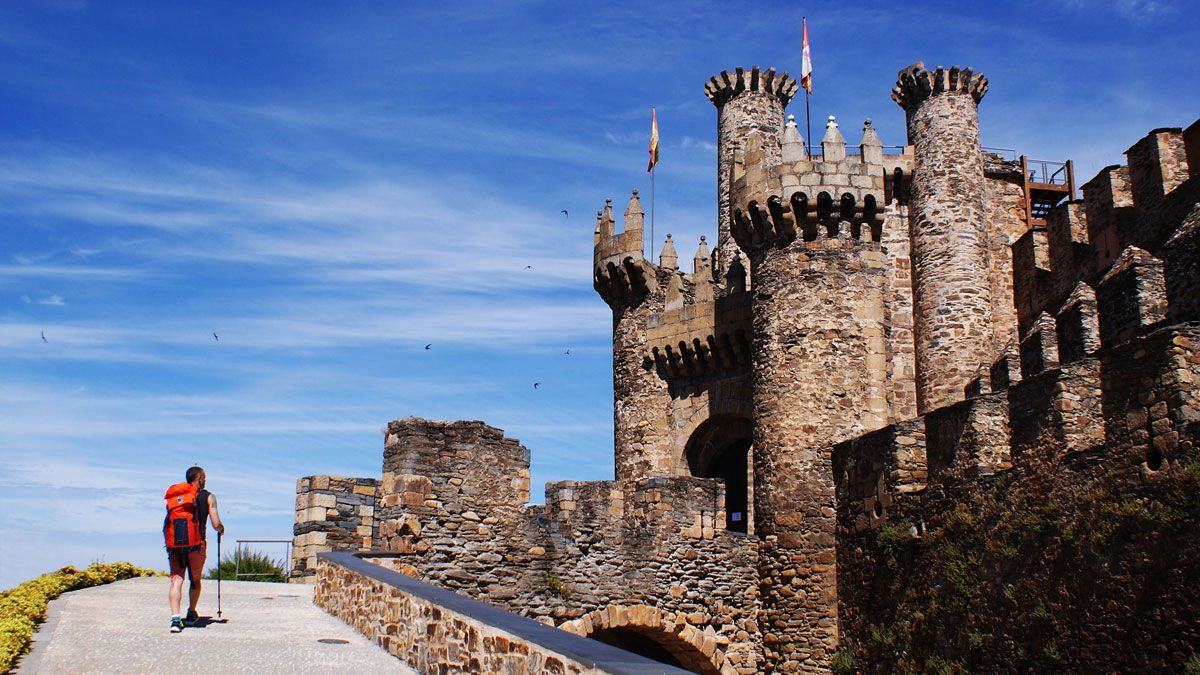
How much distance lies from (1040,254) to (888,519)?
12.0m

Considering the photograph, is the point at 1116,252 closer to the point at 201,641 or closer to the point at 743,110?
the point at 743,110

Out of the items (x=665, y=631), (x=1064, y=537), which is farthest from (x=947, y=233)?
(x=1064, y=537)

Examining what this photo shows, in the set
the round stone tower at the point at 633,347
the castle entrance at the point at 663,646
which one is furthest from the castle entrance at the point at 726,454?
the castle entrance at the point at 663,646

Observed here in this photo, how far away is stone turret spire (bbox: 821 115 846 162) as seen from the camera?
23611 millimetres

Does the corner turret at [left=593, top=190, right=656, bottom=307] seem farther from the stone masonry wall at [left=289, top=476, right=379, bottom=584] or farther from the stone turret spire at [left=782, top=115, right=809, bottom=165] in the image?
the stone masonry wall at [left=289, top=476, right=379, bottom=584]

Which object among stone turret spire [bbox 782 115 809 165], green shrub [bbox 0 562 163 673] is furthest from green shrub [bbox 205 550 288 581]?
stone turret spire [bbox 782 115 809 165]

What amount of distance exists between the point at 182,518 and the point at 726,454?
1575cm

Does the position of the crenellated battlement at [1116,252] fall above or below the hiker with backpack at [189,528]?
above

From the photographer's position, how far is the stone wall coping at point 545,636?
7277 mm

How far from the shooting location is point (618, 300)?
2906 centimetres

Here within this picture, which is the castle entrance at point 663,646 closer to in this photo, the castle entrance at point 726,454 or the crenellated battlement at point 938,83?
the castle entrance at point 726,454

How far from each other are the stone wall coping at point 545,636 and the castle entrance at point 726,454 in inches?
588

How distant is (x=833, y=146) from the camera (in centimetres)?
2384

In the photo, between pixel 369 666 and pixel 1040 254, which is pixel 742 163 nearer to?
pixel 1040 254
